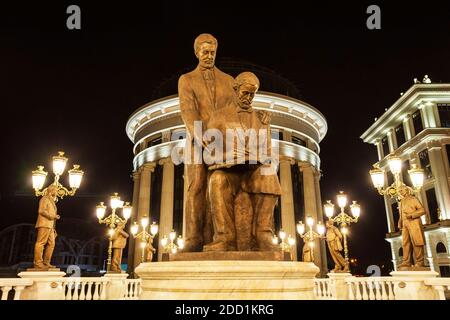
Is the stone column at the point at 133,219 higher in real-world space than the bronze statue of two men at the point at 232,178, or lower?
higher

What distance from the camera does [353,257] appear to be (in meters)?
45.2

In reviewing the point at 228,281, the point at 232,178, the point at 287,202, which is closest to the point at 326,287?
the point at 232,178

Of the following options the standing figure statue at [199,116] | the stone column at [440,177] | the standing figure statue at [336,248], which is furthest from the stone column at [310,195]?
the standing figure statue at [199,116]

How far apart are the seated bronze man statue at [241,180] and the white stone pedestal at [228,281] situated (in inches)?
20.4

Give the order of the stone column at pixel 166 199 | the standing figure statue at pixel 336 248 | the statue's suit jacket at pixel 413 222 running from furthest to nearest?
the stone column at pixel 166 199 → the standing figure statue at pixel 336 248 → the statue's suit jacket at pixel 413 222

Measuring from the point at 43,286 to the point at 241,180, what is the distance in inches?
280

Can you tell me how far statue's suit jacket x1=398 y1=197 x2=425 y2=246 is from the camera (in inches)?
364

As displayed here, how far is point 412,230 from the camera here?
9.39 m

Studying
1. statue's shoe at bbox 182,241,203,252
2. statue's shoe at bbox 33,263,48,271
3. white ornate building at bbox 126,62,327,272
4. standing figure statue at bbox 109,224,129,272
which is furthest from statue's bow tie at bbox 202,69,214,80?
white ornate building at bbox 126,62,327,272

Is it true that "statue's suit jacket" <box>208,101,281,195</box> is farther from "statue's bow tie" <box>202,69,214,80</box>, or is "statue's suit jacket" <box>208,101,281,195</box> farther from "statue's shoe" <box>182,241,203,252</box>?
"statue's shoe" <box>182,241,203,252</box>

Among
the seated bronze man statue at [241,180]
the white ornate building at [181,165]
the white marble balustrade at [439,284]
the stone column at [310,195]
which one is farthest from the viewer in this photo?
the stone column at [310,195]

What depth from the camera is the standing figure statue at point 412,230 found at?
A: 9.18 meters

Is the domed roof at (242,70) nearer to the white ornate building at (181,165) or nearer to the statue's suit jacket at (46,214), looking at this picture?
the white ornate building at (181,165)

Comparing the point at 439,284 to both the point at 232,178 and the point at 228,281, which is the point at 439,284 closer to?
the point at 232,178
